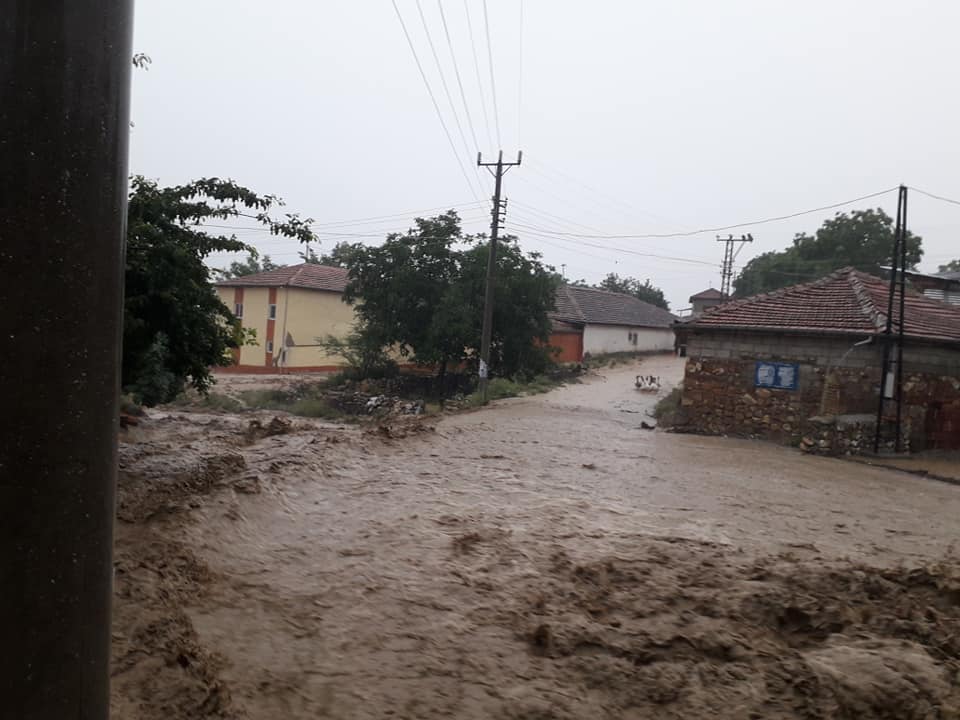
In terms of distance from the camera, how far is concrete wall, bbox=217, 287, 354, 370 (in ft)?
113

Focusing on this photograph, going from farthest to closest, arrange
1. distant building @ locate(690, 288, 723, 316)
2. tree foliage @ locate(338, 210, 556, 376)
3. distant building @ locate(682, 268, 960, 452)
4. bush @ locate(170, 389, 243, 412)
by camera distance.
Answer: distant building @ locate(690, 288, 723, 316) < tree foliage @ locate(338, 210, 556, 376) < bush @ locate(170, 389, 243, 412) < distant building @ locate(682, 268, 960, 452)

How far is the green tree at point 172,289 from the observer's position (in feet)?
26.6

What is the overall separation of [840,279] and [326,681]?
19706 mm

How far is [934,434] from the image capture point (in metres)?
16.5

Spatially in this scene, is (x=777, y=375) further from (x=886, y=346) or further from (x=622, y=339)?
(x=622, y=339)

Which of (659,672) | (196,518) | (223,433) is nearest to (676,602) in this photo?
(659,672)

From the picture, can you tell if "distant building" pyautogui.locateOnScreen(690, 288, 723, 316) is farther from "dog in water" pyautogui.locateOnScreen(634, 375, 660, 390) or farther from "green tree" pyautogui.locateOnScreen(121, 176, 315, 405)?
"green tree" pyautogui.locateOnScreen(121, 176, 315, 405)

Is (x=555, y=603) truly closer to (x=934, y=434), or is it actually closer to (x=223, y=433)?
(x=223, y=433)

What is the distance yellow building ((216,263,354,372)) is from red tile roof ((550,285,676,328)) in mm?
13485

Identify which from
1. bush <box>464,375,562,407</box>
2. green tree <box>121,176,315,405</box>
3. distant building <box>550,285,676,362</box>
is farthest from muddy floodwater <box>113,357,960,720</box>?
distant building <box>550,285,676,362</box>

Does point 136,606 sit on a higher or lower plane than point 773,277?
lower

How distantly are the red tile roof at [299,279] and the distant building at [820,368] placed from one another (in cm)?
2013

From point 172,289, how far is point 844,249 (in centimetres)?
4515

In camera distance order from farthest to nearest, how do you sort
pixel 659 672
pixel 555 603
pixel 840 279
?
pixel 840 279 < pixel 555 603 < pixel 659 672
